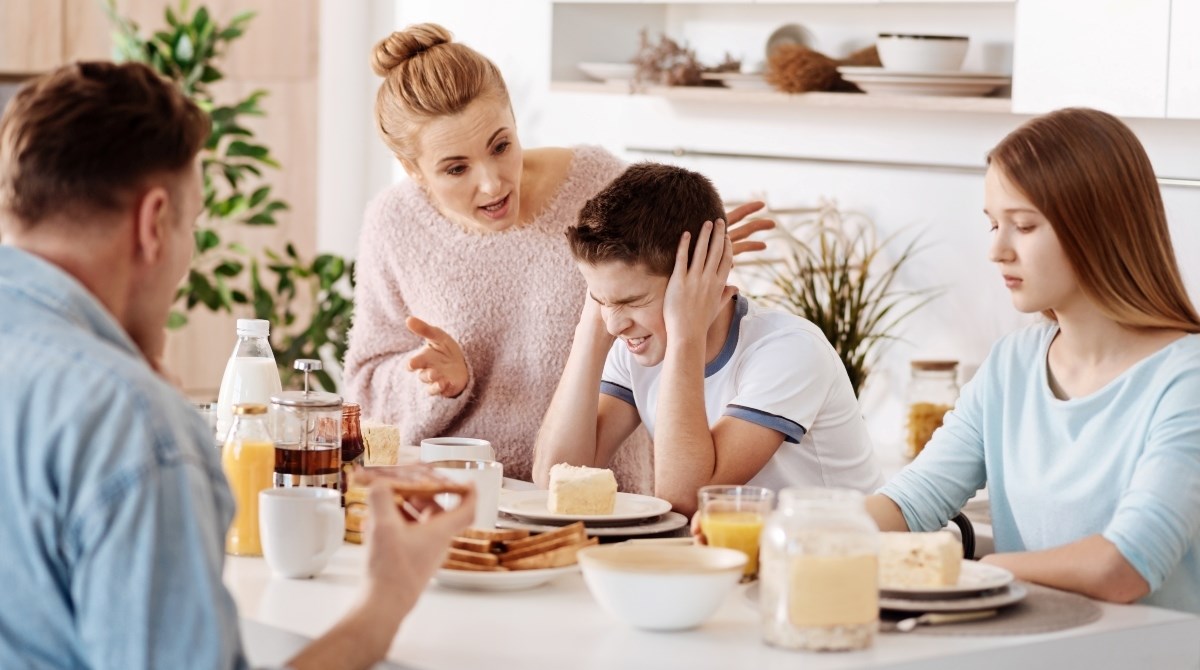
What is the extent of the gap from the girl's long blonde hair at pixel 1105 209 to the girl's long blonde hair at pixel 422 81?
1.02 m

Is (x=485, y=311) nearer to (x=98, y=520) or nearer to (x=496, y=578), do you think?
(x=496, y=578)

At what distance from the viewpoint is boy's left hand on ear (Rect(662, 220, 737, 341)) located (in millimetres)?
2369

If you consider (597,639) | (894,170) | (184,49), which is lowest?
(597,639)

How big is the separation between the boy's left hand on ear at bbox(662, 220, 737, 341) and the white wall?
120 centimetres

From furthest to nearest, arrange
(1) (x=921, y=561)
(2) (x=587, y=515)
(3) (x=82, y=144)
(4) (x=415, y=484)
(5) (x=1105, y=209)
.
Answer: (2) (x=587, y=515) → (5) (x=1105, y=209) → (1) (x=921, y=561) → (4) (x=415, y=484) → (3) (x=82, y=144)

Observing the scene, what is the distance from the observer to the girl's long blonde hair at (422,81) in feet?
8.92

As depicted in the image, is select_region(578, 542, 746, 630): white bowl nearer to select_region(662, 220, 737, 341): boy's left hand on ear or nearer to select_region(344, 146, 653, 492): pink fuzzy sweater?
select_region(662, 220, 737, 341): boy's left hand on ear

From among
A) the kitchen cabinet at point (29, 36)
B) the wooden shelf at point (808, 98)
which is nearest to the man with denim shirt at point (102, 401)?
the wooden shelf at point (808, 98)

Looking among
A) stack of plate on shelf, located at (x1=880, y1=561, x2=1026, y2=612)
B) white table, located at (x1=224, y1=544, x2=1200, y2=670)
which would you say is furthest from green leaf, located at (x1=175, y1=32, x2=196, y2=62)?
stack of plate on shelf, located at (x1=880, y1=561, x2=1026, y2=612)

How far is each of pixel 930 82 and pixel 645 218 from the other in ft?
3.99

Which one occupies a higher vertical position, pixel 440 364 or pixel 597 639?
pixel 440 364

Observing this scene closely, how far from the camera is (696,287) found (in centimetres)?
238

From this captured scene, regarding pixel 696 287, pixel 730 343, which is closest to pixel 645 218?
pixel 696 287

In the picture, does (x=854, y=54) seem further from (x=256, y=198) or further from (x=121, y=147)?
(x=121, y=147)
